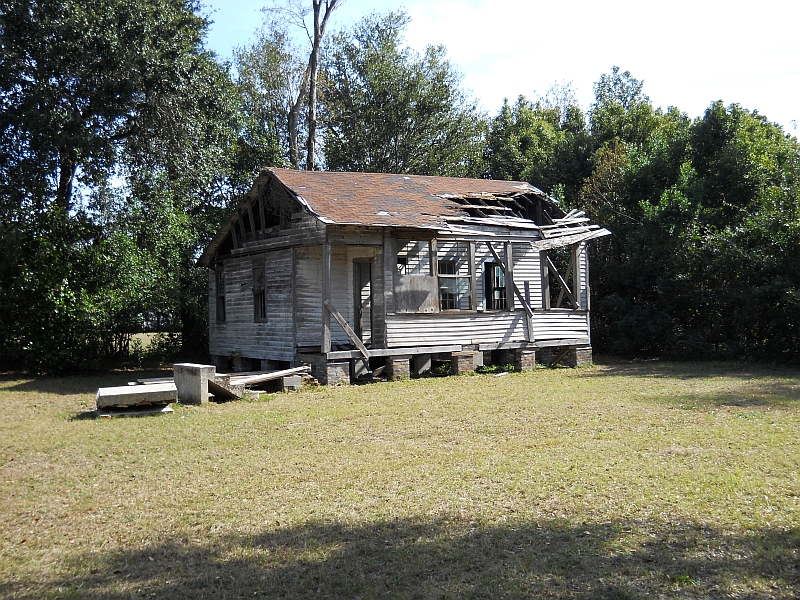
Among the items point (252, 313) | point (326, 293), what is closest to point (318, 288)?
point (326, 293)

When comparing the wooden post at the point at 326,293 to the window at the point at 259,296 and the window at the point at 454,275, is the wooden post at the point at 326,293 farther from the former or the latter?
the window at the point at 454,275

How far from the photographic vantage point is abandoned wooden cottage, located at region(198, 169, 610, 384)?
57.0 ft

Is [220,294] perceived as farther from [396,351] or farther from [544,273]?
[544,273]

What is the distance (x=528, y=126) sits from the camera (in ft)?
139

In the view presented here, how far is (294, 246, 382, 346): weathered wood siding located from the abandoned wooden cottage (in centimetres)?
3


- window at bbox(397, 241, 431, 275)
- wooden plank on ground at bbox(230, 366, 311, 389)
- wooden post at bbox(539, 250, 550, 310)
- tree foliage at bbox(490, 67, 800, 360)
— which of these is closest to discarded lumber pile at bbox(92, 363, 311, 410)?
wooden plank on ground at bbox(230, 366, 311, 389)

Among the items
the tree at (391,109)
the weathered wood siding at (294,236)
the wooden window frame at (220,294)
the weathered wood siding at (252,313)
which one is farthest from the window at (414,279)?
the tree at (391,109)

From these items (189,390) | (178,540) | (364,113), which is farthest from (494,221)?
(364,113)

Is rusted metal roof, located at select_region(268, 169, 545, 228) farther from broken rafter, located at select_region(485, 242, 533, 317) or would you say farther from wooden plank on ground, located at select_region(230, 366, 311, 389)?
wooden plank on ground, located at select_region(230, 366, 311, 389)

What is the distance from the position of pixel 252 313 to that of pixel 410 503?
1366 centimetres

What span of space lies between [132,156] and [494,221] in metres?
12.5

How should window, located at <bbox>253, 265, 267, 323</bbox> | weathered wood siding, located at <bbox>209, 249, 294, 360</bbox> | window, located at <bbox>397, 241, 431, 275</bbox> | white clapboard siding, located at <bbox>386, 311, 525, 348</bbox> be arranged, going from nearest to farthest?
white clapboard siding, located at <bbox>386, 311, 525, 348</bbox>, weathered wood siding, located at <bbox>209, 249, 294, 360</bbox>, window, located at <bbox>397, 241, 431, 275</bbox>, window, located at <bbox>253, 265, 267, 323</bbox>

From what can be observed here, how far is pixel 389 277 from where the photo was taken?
17.5 meters

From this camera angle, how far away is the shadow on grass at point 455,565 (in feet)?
16.0
